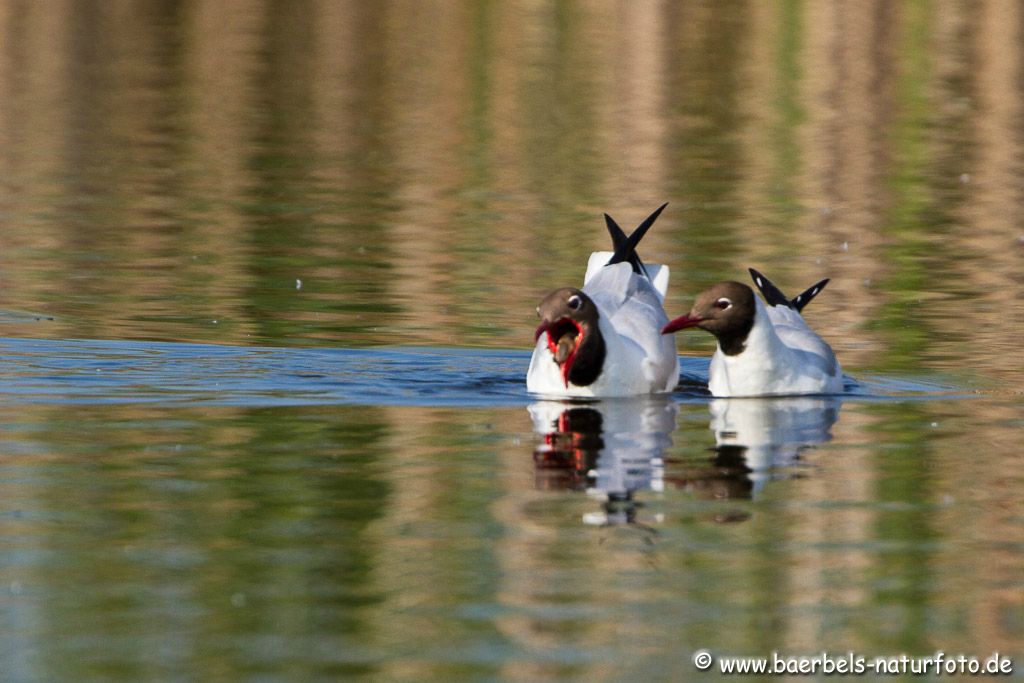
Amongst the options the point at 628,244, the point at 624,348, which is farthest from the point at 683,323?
the point at 628,244

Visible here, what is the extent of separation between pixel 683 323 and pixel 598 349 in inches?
23.3

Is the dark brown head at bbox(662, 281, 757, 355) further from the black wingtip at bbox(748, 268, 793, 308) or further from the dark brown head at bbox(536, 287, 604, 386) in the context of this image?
the black wingtip at bbox(748, 268, 793, 308)

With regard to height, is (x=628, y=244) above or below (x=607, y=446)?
above

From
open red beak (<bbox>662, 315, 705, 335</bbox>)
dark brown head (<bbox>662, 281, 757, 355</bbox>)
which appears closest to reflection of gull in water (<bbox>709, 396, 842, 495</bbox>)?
dark brown head (<bbox>662, 281, 757, 355</bbox>)

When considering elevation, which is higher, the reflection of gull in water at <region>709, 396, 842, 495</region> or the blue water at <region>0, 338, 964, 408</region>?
the blue water at <region>0, 338, 964, 408</region>

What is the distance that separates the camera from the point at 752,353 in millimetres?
13281

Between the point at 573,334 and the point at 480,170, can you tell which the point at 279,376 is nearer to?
the point at 573,334

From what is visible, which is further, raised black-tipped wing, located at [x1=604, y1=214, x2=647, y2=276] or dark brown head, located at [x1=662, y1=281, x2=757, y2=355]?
raised black-tipped wing, located at [x1=604, y1=214, x2=647, y2=276]

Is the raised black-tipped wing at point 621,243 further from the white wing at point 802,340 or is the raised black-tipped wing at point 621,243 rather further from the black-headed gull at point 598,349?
the white wing at point 802,340

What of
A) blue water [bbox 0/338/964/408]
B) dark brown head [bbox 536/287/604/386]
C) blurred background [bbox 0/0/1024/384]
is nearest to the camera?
blue water [bbox 0/338/964/408]

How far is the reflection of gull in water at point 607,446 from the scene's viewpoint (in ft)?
34.3

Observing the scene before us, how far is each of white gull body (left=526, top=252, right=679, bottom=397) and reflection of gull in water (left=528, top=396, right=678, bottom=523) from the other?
4.6 inches

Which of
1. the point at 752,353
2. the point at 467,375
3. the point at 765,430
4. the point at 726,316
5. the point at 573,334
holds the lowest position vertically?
the point at 765,430

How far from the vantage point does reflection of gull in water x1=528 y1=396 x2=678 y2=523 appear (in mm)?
10445
